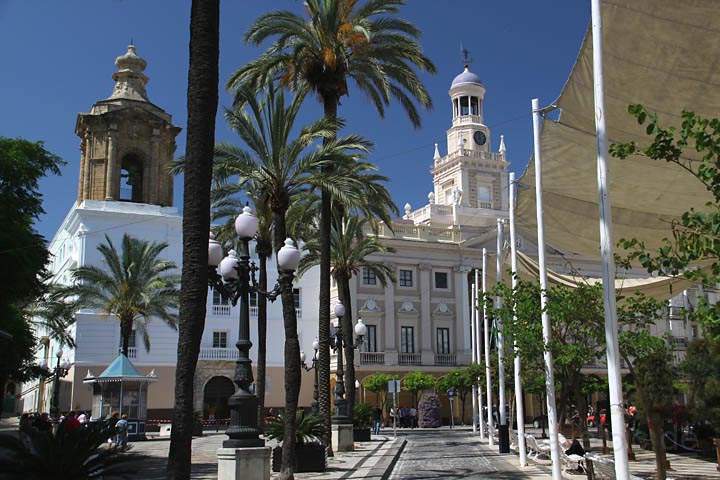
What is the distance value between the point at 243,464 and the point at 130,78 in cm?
4532

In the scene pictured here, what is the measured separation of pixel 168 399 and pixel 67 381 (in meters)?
6.30

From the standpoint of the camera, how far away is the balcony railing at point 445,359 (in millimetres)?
58969

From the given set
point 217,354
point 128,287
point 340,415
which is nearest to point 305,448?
point 340,415

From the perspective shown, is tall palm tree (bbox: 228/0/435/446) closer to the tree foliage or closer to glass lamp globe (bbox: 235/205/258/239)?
glass lamp globe (bbox: 235/205/258/239)

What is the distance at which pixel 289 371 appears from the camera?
18.6 m

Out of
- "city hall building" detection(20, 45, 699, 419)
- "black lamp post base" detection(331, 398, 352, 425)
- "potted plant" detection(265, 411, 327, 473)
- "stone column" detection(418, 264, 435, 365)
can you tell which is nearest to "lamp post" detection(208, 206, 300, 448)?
"potted plant" detection(265, 411, 327, 473)

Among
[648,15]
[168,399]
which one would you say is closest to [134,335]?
[168,399]

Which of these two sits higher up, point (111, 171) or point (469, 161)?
point (469, 161)

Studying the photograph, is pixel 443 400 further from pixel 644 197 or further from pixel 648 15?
pixel 648 15

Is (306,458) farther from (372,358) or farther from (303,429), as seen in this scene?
(372,358)

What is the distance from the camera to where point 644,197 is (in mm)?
15367

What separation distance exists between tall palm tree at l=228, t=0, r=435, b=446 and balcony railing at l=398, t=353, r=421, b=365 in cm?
3378

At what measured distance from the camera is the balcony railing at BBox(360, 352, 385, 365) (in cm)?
5656

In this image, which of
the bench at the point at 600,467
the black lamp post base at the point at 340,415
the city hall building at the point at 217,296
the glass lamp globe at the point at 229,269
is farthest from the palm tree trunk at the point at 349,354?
the city hall building at the point at 217,296
